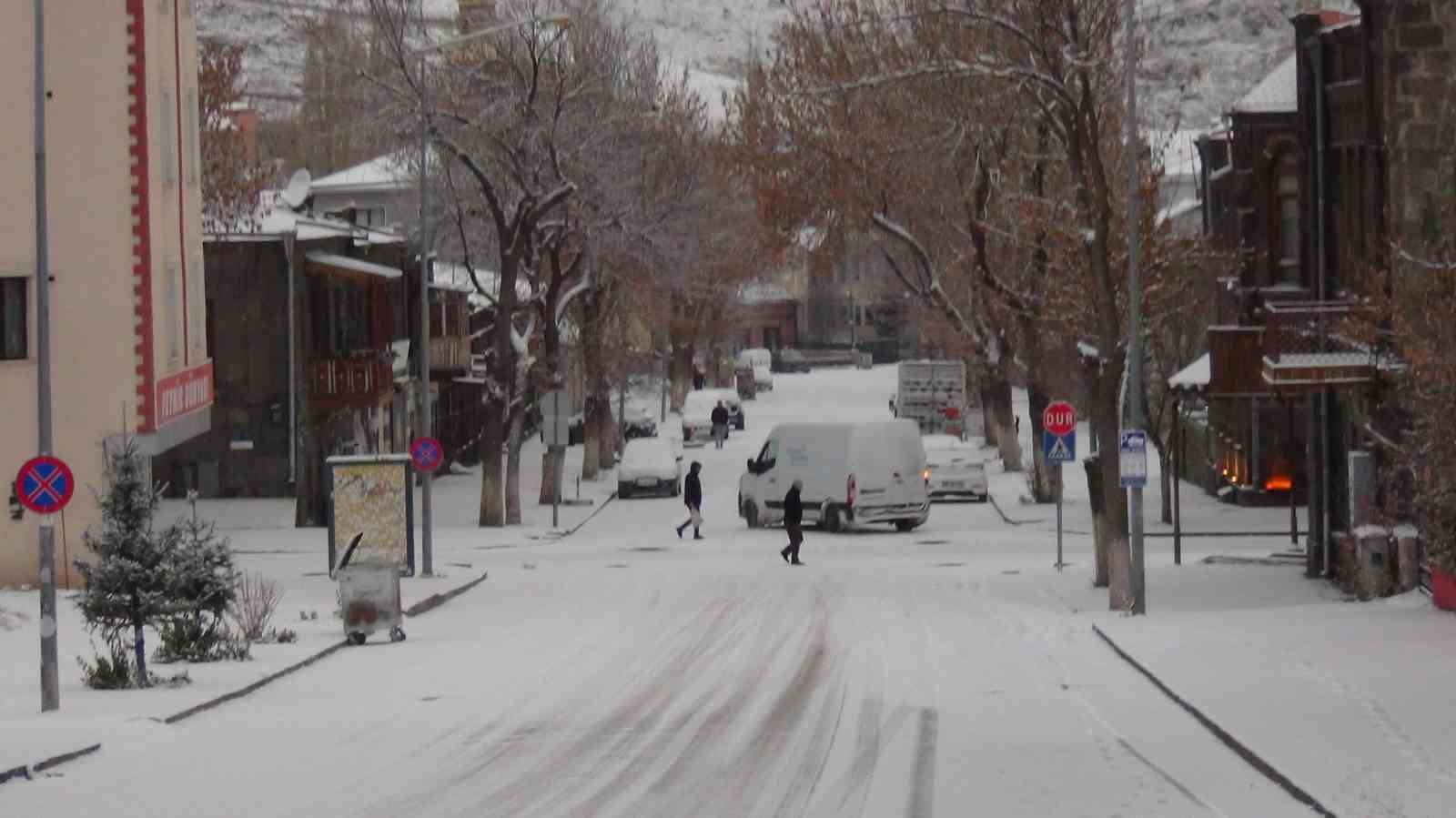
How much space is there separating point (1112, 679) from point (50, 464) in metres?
9.99

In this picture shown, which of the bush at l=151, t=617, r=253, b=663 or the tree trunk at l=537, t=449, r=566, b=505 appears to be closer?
the bush at l=151, t=617, r=253, b=663

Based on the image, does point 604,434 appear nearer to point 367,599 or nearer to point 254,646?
point 367,599

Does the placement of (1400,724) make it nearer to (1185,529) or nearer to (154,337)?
(154,337)

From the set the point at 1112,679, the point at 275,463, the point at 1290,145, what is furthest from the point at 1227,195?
the point at 1112,679

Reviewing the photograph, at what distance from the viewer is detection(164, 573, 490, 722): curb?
70.0 feet

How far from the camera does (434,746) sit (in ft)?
62.6

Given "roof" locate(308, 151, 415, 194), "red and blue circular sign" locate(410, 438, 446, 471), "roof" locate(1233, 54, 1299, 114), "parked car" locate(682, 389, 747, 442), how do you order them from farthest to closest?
1. "roof" locate(308, 151, 415, 194)
2. "parked car" locate(682, 389, 747, 442)
3. "roof" locate(1233, 54, 1299, 114)
4. "red and blue circular sign" locate(410, 438, 446, 471)

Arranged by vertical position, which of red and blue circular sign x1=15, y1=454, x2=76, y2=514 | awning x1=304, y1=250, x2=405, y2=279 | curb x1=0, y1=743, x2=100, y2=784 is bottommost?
curb x1=0, y1=743, x2=100, y2=784

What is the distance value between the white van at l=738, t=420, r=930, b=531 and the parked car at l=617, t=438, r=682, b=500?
14.0 metres

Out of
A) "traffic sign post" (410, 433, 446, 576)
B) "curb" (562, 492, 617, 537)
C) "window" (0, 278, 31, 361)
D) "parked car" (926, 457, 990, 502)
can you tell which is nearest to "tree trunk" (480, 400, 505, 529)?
"curb" (562, 492, 617, 537)

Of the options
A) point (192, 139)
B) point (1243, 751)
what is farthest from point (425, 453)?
point (1243, 751)

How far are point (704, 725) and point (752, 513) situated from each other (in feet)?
112

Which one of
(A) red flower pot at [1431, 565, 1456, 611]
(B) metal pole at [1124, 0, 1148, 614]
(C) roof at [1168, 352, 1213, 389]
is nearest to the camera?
(A) red flower pot at [1431, 565, 1456, 611]

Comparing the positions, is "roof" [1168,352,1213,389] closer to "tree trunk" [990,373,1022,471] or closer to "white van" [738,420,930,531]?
"white van" [738,420,930,531]
